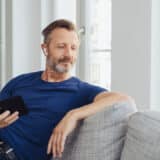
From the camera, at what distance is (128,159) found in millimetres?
1543

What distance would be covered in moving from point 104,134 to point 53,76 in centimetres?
54

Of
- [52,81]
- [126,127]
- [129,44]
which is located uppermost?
[129,44]

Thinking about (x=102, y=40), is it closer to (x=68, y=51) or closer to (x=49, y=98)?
(x=68, y=51)

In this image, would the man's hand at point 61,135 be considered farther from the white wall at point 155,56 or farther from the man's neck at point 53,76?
the white wall at point 155,56

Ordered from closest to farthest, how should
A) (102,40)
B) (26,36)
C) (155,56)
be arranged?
(155,56) < (102,40) < (26,36)

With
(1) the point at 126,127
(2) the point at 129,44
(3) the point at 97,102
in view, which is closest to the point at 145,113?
(1) the point at 126,127

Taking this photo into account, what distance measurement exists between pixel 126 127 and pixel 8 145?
0.62m

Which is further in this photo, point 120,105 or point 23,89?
point 23,89

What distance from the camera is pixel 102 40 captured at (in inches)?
117

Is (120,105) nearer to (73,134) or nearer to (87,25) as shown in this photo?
(73,134)

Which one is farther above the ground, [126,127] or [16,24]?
[16,24]

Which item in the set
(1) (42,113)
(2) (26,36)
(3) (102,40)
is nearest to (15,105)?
(1) (42,113)

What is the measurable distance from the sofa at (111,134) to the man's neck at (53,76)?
36 centimetres

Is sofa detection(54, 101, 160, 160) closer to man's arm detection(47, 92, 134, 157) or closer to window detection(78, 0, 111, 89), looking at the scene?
man's arm detection(47, 92, 134, 157)
